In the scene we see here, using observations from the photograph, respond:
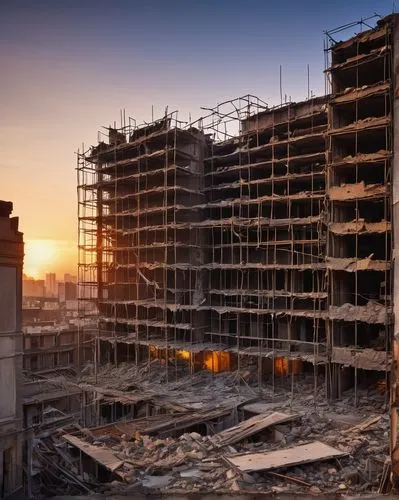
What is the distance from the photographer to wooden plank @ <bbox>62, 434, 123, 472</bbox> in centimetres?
1441

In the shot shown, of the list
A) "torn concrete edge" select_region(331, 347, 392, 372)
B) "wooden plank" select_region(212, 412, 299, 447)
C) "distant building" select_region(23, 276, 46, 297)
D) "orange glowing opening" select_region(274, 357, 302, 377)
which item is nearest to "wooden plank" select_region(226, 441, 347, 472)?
"wooden plank" select_region(212, 412, 299, 447)

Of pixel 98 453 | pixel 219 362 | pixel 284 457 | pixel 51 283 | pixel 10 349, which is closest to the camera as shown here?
pixel 10 349

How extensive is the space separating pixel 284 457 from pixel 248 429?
10.7ft

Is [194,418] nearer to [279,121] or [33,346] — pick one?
[279,121]

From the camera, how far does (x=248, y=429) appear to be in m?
17.3

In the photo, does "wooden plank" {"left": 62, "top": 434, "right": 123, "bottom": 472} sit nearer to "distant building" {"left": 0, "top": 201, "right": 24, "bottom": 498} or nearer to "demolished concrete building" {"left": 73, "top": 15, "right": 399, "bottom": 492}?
"distant building" {"left": 0, "top": 201, "right": 24, "bottom": 498}

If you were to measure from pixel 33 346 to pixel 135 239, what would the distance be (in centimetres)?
1325

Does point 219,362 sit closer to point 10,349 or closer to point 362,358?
point 362,358

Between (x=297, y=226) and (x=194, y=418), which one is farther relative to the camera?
(x=297, y=226)

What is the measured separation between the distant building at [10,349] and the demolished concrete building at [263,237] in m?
14.6

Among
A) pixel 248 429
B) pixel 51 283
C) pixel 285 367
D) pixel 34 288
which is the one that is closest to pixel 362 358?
pixel 285 367

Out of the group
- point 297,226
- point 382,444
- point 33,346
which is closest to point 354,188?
point 297,226

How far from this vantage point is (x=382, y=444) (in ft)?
51.0

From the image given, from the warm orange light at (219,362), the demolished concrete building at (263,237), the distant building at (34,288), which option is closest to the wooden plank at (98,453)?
the demolished concrete building at (263,237)
